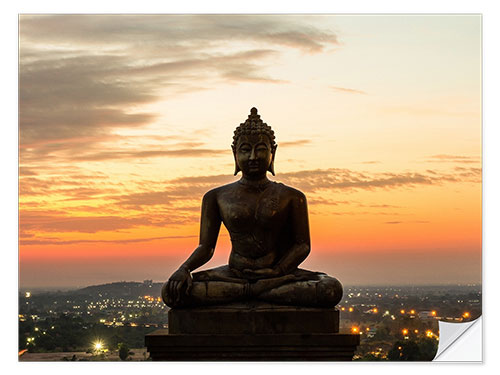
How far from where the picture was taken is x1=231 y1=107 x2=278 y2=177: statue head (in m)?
9.38

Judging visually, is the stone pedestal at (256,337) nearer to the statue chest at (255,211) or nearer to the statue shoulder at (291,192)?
the statue chest at (255,211)

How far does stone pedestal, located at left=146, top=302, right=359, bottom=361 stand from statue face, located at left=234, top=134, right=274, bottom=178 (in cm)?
139

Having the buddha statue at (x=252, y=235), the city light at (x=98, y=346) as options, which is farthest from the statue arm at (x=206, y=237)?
the city light at (x=98, y=346)

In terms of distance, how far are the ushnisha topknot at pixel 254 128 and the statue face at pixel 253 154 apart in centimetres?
4

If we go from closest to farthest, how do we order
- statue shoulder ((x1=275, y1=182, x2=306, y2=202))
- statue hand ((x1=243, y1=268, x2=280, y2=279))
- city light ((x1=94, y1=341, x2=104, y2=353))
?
statue hand ((x1=243, y1=268, x2=280, y2=279)), statue shoulder ((x1=275, y1=182, x2=306, y2=202)), city light ((x1=94, y1=341, x2=104, y2=353))

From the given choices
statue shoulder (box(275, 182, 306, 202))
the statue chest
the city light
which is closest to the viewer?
the statue chest

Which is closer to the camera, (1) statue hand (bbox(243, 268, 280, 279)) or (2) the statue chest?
(1) statue hand (bbox(243, 268, 280, 279))

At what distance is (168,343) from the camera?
888 cm

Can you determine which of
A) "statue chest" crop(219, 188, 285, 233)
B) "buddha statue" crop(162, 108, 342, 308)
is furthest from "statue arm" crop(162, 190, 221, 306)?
"statue chest" crop(219, 188, 285, 233)

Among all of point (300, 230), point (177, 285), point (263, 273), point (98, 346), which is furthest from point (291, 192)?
point (98, 346)

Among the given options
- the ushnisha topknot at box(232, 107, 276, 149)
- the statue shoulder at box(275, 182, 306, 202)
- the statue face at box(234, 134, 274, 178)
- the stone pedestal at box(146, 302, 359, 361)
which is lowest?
the stone pedestal at box(146, 302, 359, 361)

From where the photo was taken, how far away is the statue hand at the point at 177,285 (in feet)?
29.5

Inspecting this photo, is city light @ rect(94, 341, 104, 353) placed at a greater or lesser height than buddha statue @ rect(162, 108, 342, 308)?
lesser

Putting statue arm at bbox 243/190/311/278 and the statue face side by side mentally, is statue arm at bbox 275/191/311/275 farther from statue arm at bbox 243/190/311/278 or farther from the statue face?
the statue face
